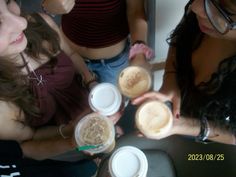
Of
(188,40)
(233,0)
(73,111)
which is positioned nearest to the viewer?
(233,0)

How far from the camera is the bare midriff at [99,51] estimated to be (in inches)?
49.1

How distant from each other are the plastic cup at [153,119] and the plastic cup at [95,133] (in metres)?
0.09

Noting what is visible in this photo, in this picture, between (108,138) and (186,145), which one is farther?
(186,145)

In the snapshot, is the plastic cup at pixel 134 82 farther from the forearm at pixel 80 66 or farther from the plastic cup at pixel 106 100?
the forearm at pixel 80 66

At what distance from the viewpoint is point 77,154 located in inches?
63.0

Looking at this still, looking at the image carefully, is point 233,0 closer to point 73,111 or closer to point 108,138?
point 108,138

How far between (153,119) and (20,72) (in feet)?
1.41

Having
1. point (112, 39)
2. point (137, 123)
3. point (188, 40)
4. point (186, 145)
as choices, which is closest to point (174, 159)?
point (186, 145)

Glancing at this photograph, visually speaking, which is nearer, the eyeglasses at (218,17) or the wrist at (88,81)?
the eyeglasses at (218,17)

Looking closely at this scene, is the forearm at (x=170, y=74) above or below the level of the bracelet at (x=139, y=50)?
below

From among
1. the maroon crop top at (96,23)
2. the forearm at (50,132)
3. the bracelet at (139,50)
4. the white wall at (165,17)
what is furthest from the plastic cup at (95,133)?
the white wall at (165,17)

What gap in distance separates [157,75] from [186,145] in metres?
0.58
